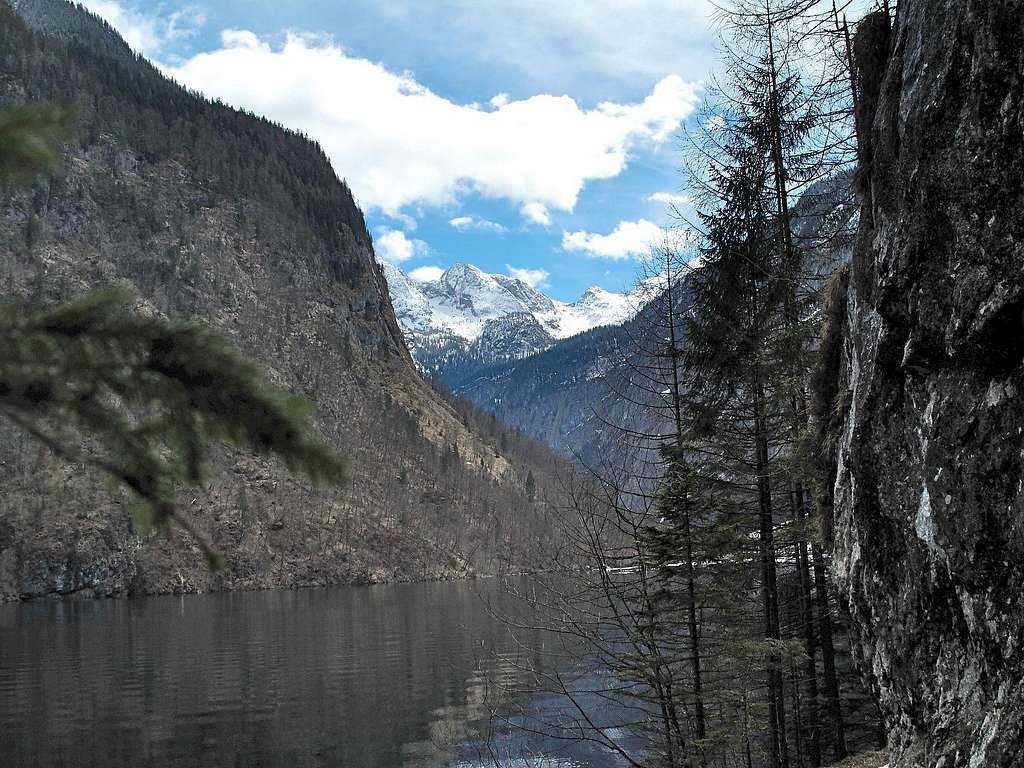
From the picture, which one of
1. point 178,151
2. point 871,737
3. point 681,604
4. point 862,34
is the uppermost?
point 178,151

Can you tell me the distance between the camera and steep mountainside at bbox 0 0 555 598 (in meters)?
102

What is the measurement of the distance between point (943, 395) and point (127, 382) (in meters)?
6.68

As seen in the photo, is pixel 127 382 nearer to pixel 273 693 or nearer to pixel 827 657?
pixel 827 657

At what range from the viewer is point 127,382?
3.24 metres

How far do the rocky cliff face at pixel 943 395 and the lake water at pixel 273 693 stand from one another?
5008mm

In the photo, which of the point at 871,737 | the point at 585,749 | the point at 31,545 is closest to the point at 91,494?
the point at 31,545

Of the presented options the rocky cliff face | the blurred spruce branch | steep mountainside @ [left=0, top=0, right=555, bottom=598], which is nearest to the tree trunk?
the rocky cliff face

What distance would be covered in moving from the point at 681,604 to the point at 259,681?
32287 mm

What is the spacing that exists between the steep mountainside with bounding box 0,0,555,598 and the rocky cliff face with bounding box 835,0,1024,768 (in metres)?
92.5

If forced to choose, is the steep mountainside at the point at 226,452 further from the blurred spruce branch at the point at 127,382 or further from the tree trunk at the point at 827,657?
the blurred spruce branch at the point at 127,382

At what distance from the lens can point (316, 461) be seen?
10.9ft

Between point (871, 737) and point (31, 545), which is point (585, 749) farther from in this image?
point (31, 545)

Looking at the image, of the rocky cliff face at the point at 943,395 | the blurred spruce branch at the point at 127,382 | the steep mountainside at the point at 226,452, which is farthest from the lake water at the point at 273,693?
the steep mountainside at the point at 226,452

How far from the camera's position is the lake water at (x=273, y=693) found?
84.2 feet
